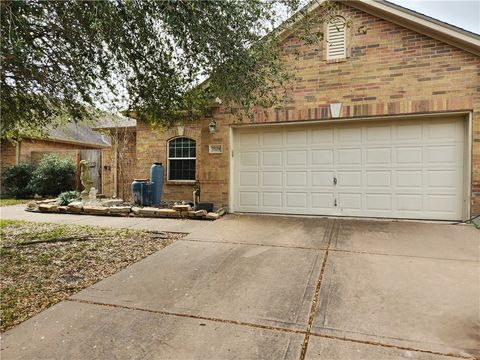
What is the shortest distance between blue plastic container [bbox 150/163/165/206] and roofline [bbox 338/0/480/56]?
21.8 ft

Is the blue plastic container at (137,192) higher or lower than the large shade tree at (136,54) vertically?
lower

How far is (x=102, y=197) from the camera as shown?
38.0 ft

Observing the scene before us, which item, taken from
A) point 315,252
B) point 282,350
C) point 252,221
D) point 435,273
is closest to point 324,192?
point 252,221

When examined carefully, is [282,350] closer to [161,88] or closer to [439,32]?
[161,88]

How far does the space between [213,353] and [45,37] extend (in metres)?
4.61

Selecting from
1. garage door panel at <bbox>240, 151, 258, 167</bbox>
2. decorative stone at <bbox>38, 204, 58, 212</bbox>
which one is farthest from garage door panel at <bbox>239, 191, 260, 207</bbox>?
decorative stone at <bbox>38, 204, 58, 212</bbox>

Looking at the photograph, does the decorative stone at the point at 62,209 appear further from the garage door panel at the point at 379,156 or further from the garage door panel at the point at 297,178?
the garage door panel at the point at 379,156

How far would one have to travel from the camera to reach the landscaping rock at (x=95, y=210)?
818 cm

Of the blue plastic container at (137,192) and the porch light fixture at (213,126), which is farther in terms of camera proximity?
the blue plastic container at (137,192)

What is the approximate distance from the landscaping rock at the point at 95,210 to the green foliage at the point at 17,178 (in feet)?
21.7

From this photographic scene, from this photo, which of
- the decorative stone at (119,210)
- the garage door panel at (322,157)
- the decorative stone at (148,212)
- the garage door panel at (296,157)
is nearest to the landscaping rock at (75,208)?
the decorative stone at (119,210)

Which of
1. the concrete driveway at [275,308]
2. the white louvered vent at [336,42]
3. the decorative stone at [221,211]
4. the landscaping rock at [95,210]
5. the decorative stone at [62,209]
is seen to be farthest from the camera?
the decorative stone at [62,209]

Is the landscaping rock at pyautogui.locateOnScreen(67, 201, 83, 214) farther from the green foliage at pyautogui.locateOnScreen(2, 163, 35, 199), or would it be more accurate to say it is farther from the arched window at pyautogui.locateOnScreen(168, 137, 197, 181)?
the green foliage at pyautogui.locateOnScreen(2, 163, 35, 199)

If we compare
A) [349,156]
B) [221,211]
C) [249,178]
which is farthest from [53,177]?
[349,156]
